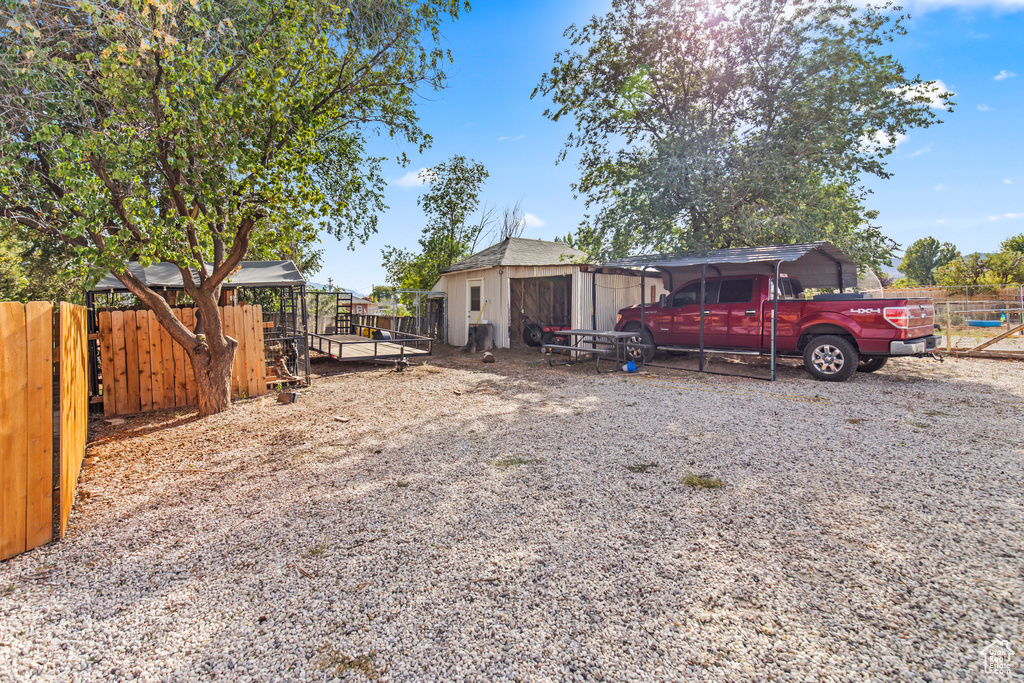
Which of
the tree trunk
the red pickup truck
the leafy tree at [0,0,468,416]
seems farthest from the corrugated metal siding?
the tree trunk

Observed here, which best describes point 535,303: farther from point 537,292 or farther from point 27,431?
point 27,431

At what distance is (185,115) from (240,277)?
557 cm

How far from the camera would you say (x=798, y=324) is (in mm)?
8953

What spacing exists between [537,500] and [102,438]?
5384 millimetres

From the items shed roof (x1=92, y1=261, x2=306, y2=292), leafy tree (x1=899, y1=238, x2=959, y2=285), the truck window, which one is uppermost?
leafy tree (x1=899, y1=238, x2=959, y2=285)

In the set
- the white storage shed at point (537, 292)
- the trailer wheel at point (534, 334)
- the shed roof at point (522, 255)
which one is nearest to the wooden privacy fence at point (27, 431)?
the white storage shed at point (537, 292)

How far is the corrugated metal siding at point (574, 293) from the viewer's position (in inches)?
589

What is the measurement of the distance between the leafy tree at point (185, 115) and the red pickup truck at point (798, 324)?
7.18 meters

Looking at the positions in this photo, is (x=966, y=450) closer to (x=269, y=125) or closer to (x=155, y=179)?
(x=269, y=125)

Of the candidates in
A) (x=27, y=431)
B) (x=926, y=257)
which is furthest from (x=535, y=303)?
(x=926, y=257)

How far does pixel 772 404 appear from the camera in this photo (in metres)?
Result: 7.02

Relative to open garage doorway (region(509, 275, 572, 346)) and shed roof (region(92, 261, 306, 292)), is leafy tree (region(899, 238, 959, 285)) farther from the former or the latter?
shed roof (region(92, 261, 306, 292))

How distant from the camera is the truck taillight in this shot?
7754 mm

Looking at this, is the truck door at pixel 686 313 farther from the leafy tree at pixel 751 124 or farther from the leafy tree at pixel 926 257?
the leafy tree at pixel 926 257
